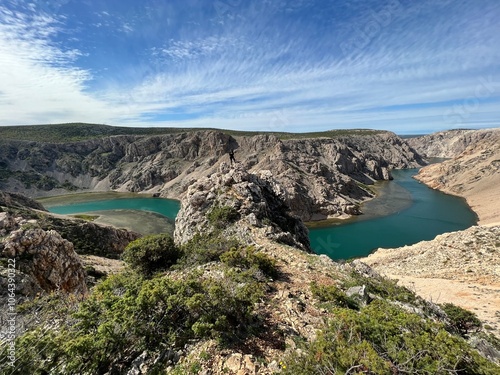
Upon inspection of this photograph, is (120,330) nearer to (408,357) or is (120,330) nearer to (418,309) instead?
(408,357)

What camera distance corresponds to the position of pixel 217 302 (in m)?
8.69

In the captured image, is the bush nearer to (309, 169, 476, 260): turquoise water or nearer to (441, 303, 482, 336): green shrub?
(441, 303, 482, 336): green shrub

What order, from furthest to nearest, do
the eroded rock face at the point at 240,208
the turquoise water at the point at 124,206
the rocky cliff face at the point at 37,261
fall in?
the turquoise water at the point at 124,206 → the eroded rock face at the point at 240,208 → the rocky cliff face at the point at 37,261

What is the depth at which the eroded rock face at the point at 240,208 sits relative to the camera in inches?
790

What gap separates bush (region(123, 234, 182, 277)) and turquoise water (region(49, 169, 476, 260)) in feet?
123

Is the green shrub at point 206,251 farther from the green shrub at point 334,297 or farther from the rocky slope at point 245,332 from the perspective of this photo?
the green shrub at point 334,297

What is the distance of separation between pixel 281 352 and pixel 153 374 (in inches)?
133

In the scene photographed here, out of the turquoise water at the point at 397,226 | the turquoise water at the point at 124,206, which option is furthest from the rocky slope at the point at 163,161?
the turquoise water at the point at 397,226

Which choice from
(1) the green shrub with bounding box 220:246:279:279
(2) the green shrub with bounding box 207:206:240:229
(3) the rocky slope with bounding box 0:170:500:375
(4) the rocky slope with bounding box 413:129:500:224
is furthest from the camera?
(4) the rocky slope with bounding box 413:129:500:224

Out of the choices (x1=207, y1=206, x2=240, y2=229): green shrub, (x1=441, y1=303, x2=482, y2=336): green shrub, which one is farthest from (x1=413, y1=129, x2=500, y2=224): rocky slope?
(x1=207, y1=206, x2=240, y2=229): green shrub

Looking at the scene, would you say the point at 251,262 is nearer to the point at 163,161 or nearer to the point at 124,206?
the point at 124,206

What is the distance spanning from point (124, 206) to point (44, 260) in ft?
285

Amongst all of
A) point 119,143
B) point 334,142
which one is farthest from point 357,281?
point 119,143

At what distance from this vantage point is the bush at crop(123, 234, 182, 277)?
1574 cm
